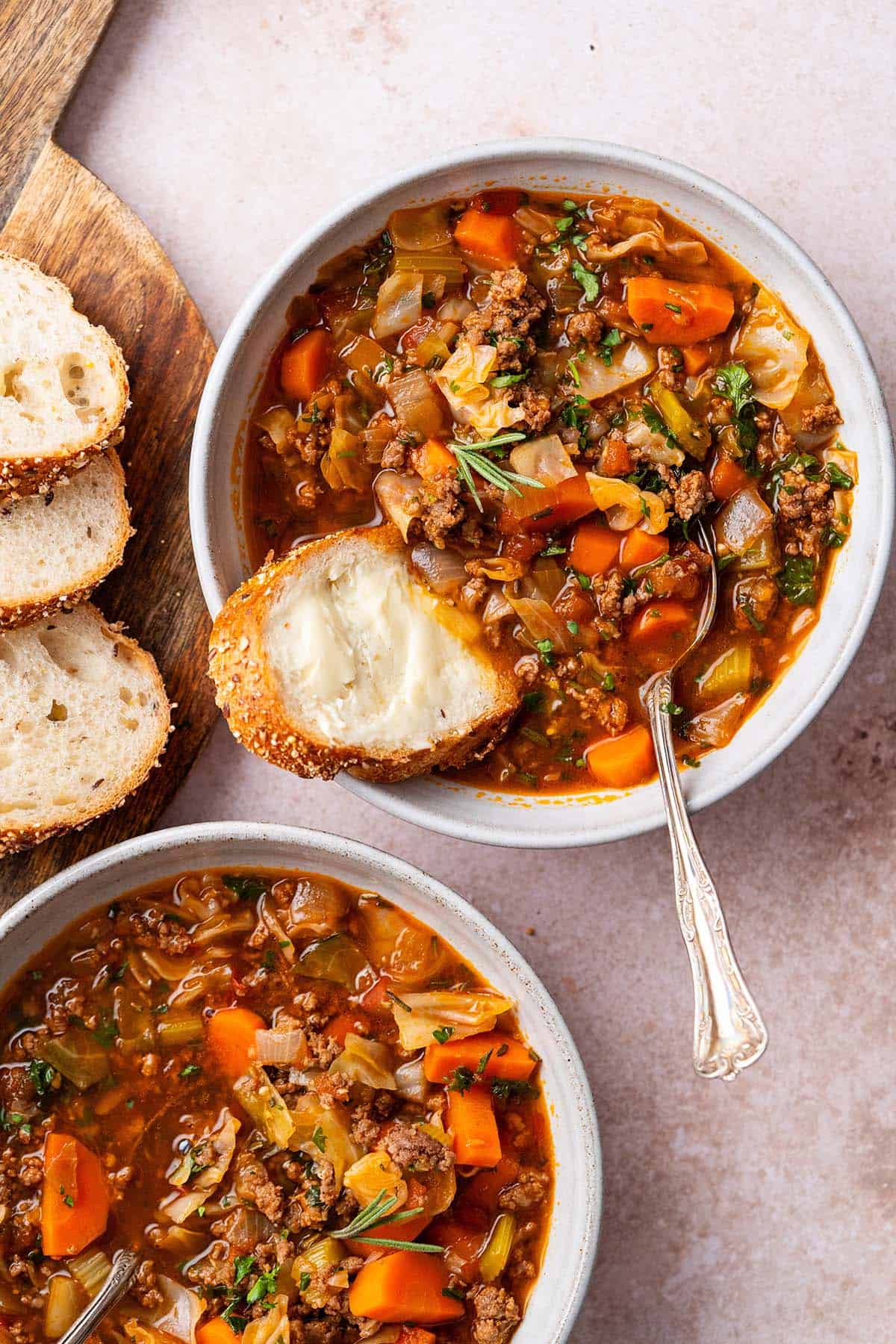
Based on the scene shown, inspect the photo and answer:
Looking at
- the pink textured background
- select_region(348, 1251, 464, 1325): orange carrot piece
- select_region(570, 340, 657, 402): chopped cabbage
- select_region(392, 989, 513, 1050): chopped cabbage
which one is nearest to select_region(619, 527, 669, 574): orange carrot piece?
select_region(570, 340, 657, 402): chopped cabbage

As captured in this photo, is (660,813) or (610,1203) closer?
(660,813)

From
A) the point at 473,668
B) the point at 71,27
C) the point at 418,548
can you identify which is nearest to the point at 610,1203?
the point at 473,668

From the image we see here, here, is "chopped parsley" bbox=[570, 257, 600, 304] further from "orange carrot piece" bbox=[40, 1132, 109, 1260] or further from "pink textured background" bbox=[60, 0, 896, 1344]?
"orange carrot piece" bbox=[40, 1132, 109, 1260]

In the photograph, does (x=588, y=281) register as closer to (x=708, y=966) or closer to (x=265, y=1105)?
(x=708, y=966)

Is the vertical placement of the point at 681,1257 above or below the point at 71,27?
below

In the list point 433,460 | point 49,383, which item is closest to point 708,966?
point 433,460

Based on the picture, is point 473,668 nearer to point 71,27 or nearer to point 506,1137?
point 506,1137

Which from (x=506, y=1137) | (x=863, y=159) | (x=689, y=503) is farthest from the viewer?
(x=863, y=159)
